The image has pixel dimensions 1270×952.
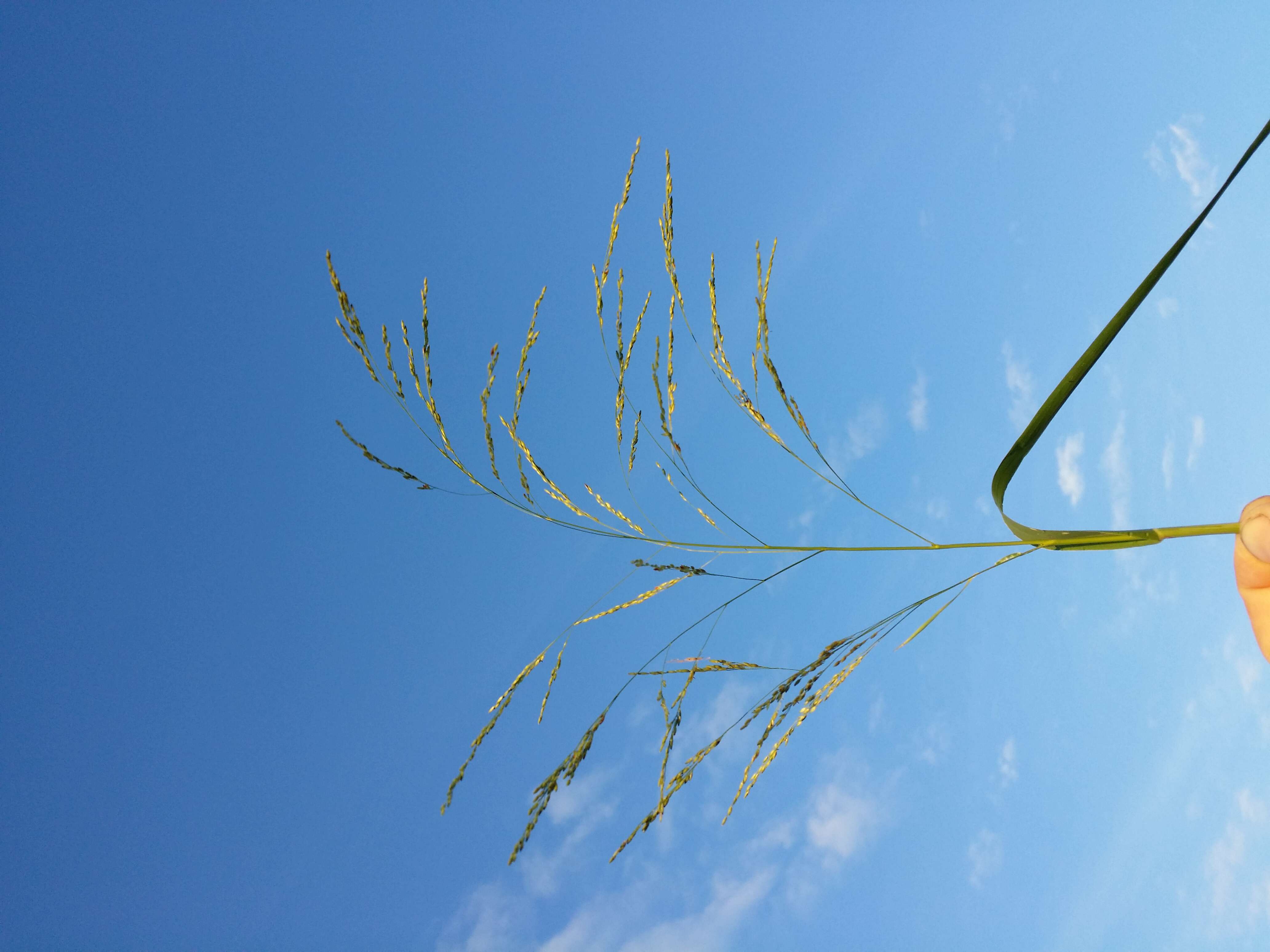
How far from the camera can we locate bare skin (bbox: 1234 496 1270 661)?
1.13 metres

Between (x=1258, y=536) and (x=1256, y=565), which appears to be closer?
(x=1258, y=536)

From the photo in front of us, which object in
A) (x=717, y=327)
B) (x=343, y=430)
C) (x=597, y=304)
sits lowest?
(x=717, y=327)

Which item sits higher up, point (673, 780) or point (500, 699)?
point (500, 699)

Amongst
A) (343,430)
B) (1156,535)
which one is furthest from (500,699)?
(1156,535)

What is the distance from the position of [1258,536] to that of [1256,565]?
26 cm

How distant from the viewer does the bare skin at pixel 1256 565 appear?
1.13 meters

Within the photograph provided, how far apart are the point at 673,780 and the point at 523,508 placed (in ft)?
1.87

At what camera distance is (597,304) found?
4.66 ft

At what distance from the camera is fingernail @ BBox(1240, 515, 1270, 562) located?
1.12 m

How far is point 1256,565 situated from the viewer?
133 cm

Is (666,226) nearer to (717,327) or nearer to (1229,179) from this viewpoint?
(717,327)

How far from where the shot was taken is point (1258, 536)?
1.13 m

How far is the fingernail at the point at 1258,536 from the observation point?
3.67 ft

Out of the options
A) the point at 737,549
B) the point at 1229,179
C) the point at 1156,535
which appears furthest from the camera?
the point at 737,549
